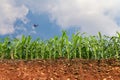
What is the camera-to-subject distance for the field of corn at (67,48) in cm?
1284

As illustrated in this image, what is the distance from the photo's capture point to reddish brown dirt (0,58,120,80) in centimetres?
1111

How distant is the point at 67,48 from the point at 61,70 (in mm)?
1579

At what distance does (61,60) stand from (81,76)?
1.31 meters

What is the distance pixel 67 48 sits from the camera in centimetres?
1285

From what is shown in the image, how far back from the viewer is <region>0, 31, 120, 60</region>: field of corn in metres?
12.8

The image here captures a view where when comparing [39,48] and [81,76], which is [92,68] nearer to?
[81,76]

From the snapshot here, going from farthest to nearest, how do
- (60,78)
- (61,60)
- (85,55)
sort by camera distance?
(85,55)
(61,60)
(60,78)

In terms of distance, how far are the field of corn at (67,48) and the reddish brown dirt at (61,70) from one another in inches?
32.5

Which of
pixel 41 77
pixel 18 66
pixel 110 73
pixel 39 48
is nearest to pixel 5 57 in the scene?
pixel 39 48

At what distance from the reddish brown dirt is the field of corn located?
83cm

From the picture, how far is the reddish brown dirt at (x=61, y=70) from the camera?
1111cm

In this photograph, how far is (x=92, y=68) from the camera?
37.8 feet

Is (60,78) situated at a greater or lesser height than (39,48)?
lesser

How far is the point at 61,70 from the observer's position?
1139 cm
